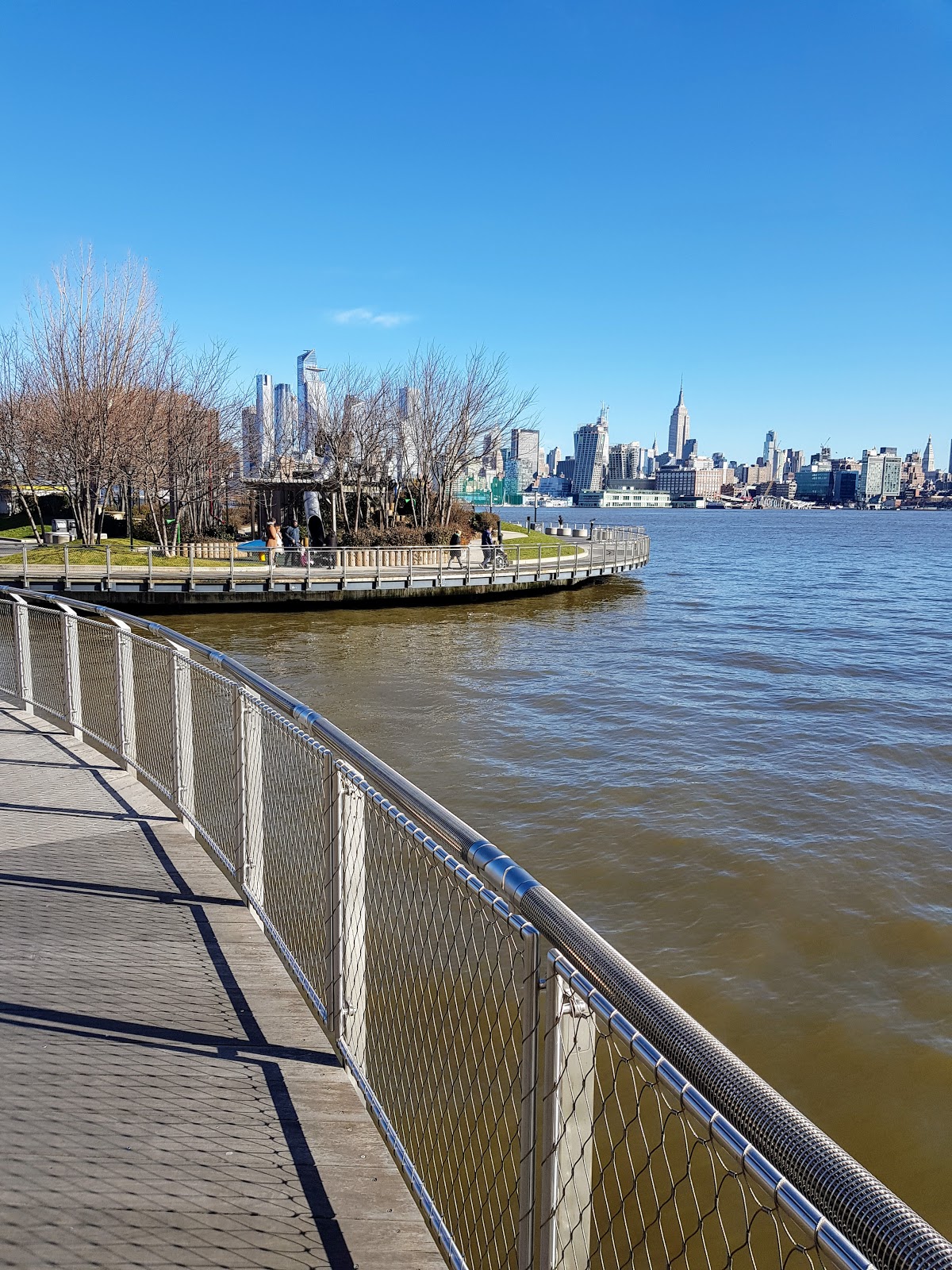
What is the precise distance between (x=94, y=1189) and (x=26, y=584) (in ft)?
91.1

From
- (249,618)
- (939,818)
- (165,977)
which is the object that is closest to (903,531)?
(249,618)

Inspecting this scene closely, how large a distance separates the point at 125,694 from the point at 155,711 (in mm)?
272

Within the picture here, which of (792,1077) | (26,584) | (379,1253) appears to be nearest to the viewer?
(379,1253)

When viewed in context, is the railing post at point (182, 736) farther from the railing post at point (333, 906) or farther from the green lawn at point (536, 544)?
the green lawn at point (536, 544)

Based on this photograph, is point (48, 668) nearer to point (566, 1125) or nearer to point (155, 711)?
point (155, 711)

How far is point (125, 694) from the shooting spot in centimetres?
720

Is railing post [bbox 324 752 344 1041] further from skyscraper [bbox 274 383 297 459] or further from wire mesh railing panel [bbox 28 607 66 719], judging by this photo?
skyscraper [bbox 274 383 297 459]

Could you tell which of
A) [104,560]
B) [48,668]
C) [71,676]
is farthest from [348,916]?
[104,560]

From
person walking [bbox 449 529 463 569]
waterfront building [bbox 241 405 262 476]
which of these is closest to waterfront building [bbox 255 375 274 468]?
waterfront building [bbox 241 405 262 476]

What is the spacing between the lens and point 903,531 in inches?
5438

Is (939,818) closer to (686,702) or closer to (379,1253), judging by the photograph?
(686,702)

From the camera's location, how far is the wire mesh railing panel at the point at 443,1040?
9.70ft

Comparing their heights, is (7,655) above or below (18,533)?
below

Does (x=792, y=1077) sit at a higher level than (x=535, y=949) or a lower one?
lower
